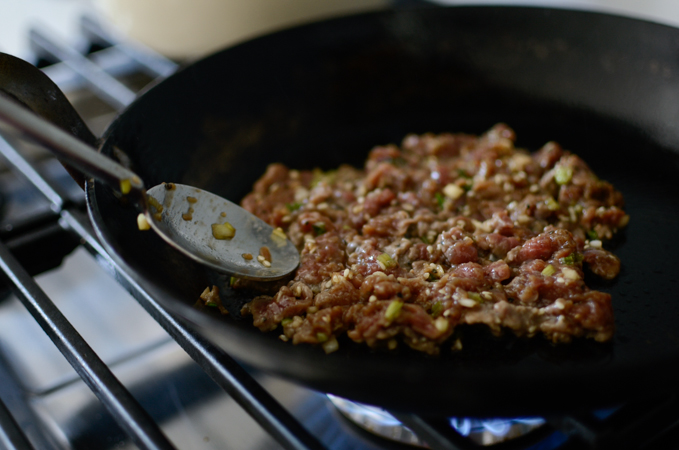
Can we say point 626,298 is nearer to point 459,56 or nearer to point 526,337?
point 526,337

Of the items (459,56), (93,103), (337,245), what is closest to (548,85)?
(459,56)

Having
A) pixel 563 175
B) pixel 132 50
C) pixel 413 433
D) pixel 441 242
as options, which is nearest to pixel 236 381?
pixel 413 433

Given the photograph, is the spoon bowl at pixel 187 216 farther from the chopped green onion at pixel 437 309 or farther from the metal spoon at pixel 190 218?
the chopped green onion at pixel 437 309

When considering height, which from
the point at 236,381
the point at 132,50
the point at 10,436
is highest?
the point at 132,50

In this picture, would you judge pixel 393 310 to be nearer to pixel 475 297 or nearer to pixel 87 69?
pixel 475 297

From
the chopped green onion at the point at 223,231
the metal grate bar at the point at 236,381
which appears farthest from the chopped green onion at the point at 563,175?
the metal grate bar at the point at 236,381
